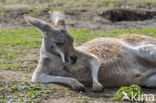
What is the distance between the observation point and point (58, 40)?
4617 mm

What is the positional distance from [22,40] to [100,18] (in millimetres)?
3904

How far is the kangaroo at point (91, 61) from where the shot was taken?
181 inches

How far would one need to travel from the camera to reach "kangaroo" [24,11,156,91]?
4.61m

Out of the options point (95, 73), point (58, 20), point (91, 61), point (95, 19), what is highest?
point (58, 20)

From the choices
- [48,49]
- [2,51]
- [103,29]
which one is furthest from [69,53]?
[103,29]

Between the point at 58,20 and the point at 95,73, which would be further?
the point at 58,20

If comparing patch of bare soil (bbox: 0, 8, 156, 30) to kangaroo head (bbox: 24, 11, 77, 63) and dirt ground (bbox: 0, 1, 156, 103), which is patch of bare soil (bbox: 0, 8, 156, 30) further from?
kangaroo head (bbox: 24, 11, 77, 63)

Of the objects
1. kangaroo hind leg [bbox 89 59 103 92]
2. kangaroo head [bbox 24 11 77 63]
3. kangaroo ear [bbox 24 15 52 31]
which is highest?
kangaroo ear [bbox 24 15 52 31]

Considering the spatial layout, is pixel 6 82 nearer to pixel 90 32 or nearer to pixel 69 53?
pixel 69 53

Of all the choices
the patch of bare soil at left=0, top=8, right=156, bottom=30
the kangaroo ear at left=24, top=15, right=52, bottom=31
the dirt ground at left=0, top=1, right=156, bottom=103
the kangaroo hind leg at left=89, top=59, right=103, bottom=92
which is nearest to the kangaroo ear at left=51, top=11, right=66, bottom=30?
the kangaroo ear at left=24, top=15, right=52, bottom=31

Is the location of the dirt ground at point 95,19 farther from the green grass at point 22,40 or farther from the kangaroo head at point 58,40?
the kangaroo head at point 58,40

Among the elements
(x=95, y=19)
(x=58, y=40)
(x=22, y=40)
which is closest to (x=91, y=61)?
(x=58, y=40)

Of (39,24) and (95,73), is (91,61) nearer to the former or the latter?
(95,73)

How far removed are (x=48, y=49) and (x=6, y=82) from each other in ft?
2.57
